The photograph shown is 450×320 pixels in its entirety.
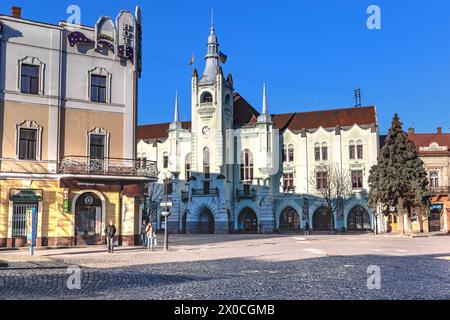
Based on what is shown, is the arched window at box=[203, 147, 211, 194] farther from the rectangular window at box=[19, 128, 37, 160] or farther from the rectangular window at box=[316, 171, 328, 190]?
the rectangular window at box=[19, 128, 37, 160]

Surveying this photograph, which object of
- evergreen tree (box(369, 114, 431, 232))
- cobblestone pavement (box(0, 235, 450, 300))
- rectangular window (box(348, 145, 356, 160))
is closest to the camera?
cobblestone pavement (box(0, 235, 450, 300))

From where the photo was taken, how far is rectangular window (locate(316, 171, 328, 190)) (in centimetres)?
5956

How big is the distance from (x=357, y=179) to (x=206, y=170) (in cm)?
1642

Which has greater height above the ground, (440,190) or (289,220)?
(440,190)

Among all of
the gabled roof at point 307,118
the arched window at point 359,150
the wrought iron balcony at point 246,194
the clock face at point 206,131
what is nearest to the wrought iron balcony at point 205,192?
the wrought iron balcony at point 246,194

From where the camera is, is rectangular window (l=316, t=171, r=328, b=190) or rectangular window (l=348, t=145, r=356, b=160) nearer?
rectangular window (l=348, t=145, r=356, b=160)

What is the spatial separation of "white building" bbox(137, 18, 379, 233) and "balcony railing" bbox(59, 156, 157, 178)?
29733mm

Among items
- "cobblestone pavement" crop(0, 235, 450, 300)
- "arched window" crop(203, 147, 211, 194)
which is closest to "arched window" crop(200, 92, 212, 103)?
"arched window" crop(203, 147, 211, 194)

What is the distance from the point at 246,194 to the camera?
199 ft

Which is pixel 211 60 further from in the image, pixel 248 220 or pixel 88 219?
pixel 88 219

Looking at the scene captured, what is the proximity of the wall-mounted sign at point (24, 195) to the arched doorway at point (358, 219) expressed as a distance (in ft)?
127

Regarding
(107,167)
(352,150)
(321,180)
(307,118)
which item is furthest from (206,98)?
(107,167)

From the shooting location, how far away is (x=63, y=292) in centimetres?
1248
